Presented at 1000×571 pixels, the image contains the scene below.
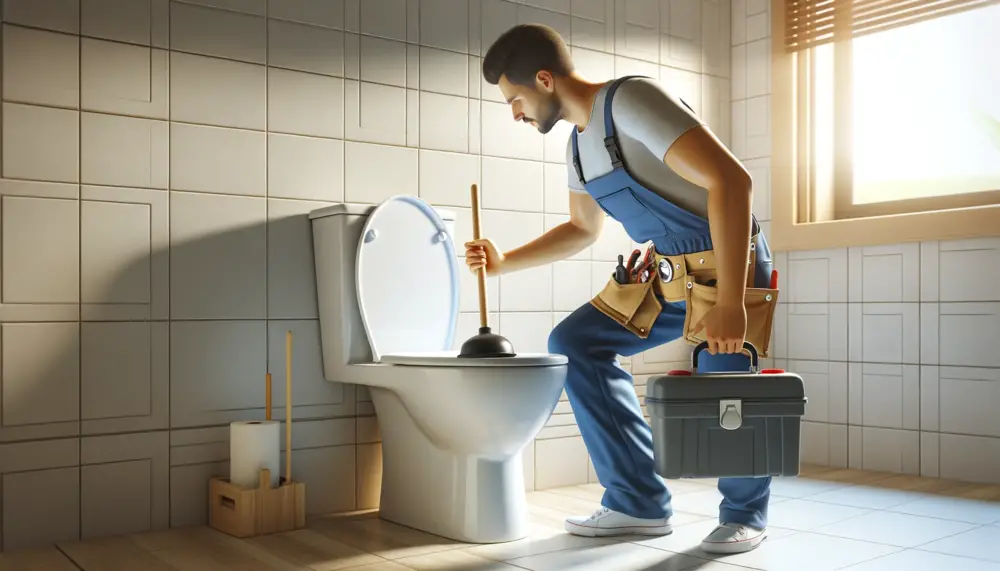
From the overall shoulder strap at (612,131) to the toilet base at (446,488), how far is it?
0.77 metres

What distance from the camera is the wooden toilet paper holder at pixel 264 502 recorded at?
234 centimetres

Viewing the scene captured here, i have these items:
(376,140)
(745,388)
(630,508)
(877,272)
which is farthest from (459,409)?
(877,272)

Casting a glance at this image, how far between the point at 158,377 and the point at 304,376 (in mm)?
396

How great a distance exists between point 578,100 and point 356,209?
705 millimetres

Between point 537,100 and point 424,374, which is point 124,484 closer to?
point 424,374

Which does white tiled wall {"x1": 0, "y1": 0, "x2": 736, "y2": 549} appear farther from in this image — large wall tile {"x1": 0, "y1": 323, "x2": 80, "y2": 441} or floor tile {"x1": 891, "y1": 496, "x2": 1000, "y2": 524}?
floor tile {"x1": 891, "y1": 496, "x2": 1000, "y2": 524}

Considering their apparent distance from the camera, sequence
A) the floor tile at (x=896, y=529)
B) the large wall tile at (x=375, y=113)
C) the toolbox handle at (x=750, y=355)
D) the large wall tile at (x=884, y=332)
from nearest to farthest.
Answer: the toolbox handle at (x=750, y=355), the floor tile at (x=896, y=529), the large wall tile at (x=375, y=113), the large wall tile at (x=884, y=332)

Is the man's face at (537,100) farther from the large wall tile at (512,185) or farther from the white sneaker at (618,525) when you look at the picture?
the white sneaker at (618,525)

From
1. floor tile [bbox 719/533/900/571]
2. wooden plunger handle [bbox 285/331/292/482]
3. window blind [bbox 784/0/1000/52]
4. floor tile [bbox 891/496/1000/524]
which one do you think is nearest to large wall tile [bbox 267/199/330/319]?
wooden plunger handle [bbox 285/331/292/482]

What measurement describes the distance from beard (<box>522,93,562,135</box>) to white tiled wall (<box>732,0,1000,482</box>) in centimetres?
162

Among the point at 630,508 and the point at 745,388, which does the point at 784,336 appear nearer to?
the point at 630,508

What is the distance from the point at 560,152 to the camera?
323cm

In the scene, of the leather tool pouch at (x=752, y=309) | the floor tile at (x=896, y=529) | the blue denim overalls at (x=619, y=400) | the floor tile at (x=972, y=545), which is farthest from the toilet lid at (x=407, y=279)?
the floor tile at (x=972, y=545)

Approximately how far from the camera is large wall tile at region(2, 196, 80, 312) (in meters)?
2.23
